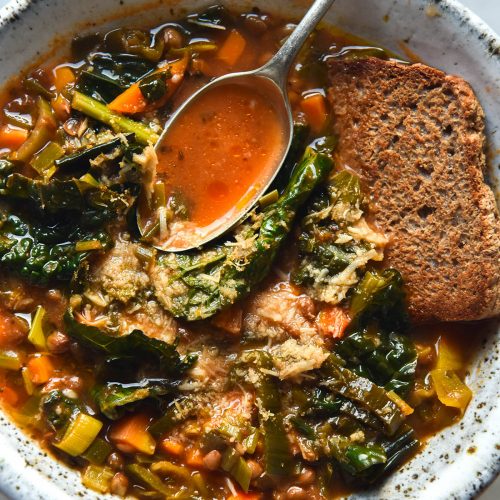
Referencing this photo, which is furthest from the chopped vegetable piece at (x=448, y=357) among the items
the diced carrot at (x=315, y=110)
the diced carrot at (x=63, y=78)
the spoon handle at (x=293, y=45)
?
the diced carrot at (x=63, y=78)

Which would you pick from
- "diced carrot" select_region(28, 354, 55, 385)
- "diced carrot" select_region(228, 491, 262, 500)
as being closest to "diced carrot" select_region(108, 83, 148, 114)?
"diced carrot" select_region(28, 354, 55, 385)

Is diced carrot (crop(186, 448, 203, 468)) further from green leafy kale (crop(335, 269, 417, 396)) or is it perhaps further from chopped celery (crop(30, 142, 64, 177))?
chopped celery (crop(30, 142, 64, 177))

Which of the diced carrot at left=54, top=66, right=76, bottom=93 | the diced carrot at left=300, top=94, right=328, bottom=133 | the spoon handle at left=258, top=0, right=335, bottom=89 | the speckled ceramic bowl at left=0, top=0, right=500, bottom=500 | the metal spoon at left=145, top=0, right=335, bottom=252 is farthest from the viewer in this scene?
the diced carrot at left=300, top=94, right=328, bottom=133

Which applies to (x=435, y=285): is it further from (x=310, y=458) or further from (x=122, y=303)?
(x=122, y=303)

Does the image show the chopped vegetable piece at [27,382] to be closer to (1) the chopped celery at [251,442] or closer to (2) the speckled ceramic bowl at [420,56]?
(2) the speckled ceramic bowl at [420,56]

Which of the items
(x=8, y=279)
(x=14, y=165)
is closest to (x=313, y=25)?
(x=14, y=165)
